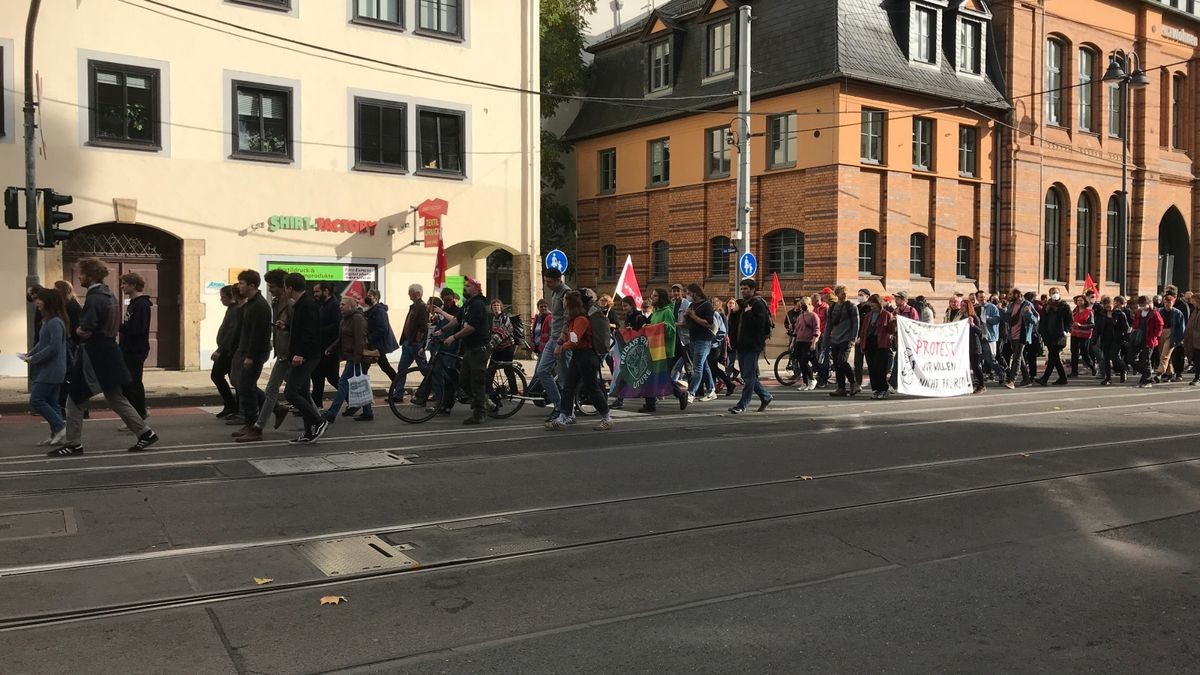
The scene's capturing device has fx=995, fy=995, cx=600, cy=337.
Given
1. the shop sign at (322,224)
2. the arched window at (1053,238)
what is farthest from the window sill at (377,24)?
the arched window at (1053,238)

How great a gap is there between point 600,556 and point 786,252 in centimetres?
2329

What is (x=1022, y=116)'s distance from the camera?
101ft

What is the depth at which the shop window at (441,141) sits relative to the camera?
22.9 m

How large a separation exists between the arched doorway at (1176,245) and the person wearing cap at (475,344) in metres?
34.4

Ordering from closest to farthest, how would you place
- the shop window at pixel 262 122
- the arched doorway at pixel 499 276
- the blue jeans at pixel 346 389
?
the blue jeans at pixel 346 389
the shop window at pixel 262 122
the arched doorway at pixel 499 276

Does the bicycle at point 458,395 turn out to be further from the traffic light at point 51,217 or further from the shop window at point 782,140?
the shop window at point 782,140

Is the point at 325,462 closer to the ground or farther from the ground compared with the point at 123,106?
closer to the ground

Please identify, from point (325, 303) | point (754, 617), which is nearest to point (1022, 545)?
point (754, 617)

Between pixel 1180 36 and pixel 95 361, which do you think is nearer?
pixel 95 361

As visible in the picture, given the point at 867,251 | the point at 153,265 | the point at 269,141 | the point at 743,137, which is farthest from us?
the point at 867,251

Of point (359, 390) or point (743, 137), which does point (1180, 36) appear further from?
point (359, 390)

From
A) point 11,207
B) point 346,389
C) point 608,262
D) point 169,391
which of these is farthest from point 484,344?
point 608,262

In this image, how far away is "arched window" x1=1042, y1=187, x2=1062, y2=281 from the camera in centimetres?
3250

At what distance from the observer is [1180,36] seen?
37.1 meters
